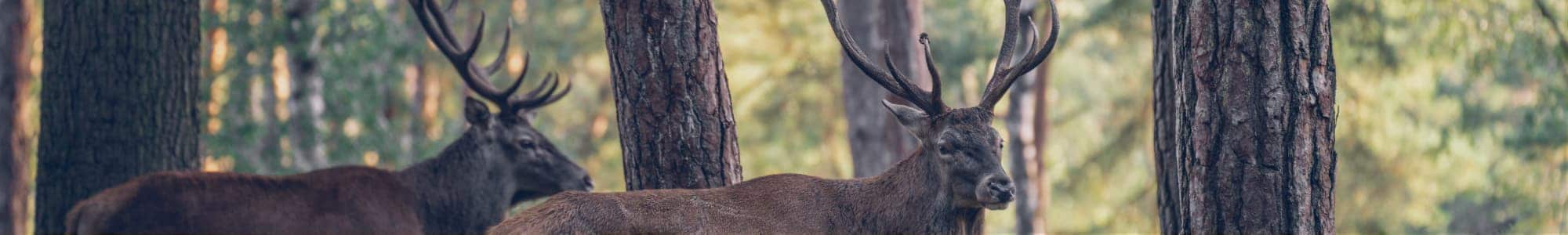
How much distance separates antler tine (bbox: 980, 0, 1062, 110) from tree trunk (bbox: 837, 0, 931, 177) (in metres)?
5.93

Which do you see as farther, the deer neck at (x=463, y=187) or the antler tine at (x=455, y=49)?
the antler tine at (x=455, y=49)

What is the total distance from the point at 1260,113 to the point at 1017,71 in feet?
4.89

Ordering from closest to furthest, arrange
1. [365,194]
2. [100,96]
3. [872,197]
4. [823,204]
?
[823,204], [872,197], [365,194], [100,96]

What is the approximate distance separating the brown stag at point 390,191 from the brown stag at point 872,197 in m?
2.47

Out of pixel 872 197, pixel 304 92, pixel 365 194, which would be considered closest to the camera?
pixel 872 197

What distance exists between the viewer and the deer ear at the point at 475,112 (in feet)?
31.9

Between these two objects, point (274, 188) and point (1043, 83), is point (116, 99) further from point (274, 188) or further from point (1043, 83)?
point (1043, 83)

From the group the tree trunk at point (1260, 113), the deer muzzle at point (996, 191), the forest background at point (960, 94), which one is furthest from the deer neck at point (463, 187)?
the forest background at point (960, 94)

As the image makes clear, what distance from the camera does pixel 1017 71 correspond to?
7027 mm

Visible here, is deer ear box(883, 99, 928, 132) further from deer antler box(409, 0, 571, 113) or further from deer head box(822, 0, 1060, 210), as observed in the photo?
deer antler box(409, 0, 571, 113)

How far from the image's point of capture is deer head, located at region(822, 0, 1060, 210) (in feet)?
21.9

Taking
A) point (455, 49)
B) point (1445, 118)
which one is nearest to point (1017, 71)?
point (455, 49)

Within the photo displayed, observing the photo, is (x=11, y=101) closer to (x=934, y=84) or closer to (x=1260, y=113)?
(x=934, y=84)

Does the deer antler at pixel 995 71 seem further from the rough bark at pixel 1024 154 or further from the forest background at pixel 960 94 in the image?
the rough bark at pixel 1024 154
